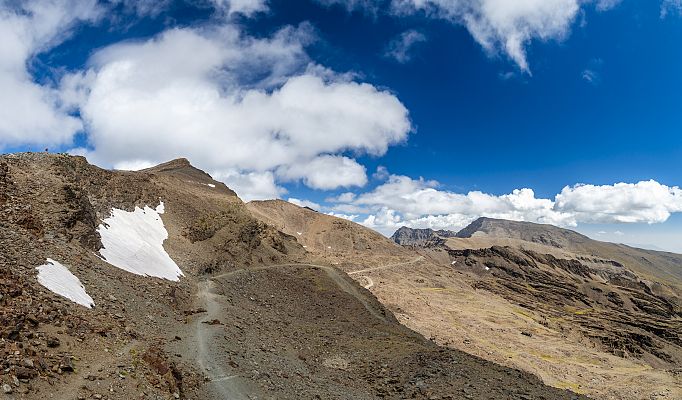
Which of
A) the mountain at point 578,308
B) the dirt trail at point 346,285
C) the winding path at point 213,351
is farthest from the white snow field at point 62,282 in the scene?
the mountain at point 578,308

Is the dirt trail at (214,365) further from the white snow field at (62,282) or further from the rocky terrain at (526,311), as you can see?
the rocky terrain at (526,311)

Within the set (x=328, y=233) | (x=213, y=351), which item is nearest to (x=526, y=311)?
(x=328, y=233)

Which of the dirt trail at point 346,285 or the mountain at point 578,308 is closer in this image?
the dirt trail at point 346,285

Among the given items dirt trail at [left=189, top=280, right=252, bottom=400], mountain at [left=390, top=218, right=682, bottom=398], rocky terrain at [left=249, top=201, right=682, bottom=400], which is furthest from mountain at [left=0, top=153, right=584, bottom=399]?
mountain at [left=390, top=218, right=682, bottom=398]

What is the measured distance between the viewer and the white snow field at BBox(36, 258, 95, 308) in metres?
18.6

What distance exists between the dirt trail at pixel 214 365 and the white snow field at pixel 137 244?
27.9 feet

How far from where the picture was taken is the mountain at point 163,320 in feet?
47.4

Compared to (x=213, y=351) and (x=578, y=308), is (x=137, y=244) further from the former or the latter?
(x=578, y=308)

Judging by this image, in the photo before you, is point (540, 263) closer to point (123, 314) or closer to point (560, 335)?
point (560, 335)

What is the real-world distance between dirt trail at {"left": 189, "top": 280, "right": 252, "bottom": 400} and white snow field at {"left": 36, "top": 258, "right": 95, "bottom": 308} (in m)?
6.36

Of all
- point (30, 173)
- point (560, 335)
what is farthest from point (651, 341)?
point (30, 173)

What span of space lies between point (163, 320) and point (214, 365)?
22.7 ft

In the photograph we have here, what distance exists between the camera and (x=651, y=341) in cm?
8631

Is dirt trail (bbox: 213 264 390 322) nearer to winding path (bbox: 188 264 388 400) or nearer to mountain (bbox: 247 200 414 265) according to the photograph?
winding path (bbox: 188 264 388 400)
